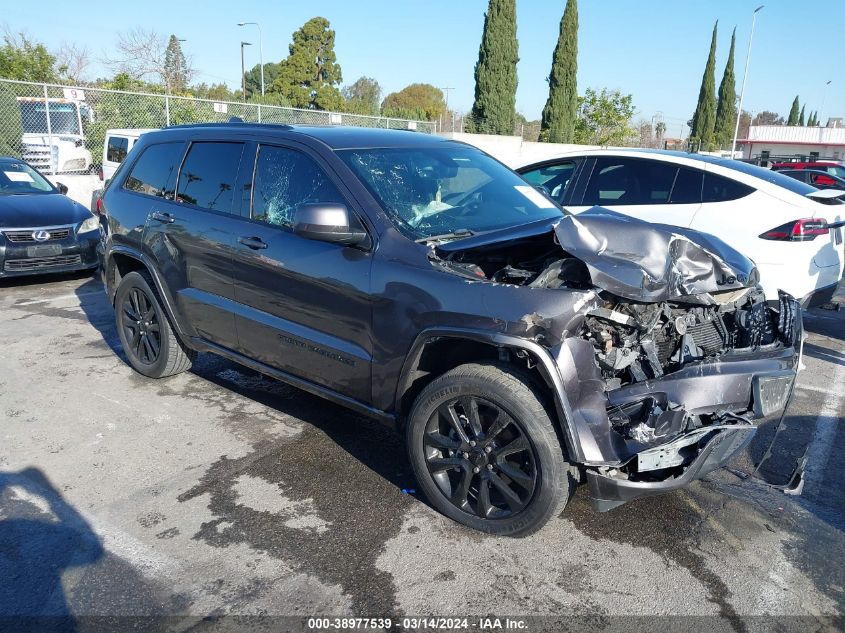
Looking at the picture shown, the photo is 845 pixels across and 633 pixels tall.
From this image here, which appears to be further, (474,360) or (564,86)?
(564,86)

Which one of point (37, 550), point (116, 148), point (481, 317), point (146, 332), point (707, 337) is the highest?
point (116, 148)

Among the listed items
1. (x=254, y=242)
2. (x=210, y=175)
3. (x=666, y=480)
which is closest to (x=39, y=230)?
(x=210, y=175)

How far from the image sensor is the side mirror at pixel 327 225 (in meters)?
3.29

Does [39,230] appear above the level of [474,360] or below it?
below

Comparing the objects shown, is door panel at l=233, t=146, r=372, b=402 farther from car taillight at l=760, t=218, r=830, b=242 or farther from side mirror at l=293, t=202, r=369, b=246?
car taillight at l=760, t=218, r=830, b=242

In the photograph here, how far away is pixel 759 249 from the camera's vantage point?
585cm

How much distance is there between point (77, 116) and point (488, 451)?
18.4 m

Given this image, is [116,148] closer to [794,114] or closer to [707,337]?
[707,337]

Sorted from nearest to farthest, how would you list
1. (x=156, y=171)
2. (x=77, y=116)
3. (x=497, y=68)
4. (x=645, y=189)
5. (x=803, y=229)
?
(x=156, y=171), (x=803, y=229), (x=645, y=189), (x=77, y=116), (x=497, y=68)

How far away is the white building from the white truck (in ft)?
186

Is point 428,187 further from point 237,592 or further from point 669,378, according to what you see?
point 237,592

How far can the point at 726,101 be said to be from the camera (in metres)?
53.8

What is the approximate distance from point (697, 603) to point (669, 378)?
0.96m

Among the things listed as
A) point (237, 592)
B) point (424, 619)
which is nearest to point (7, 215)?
point (237, 592)
